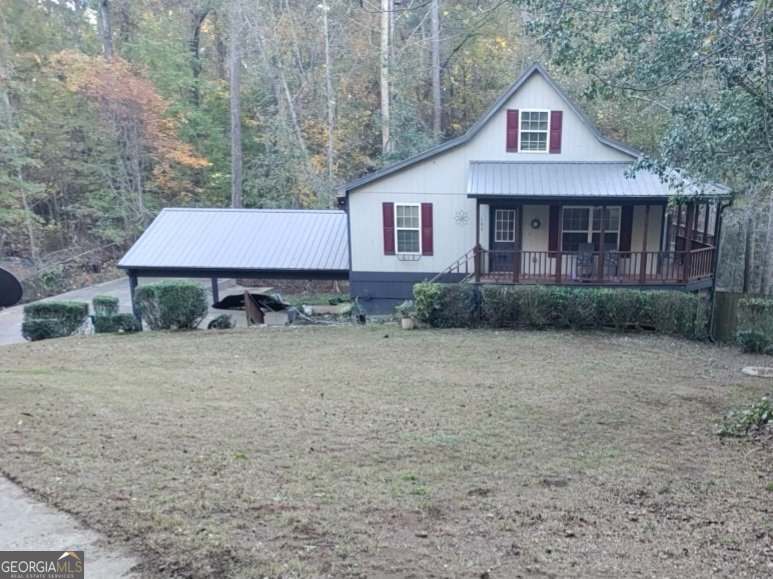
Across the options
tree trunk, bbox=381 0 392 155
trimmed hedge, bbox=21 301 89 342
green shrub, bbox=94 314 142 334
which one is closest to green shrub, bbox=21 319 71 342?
trimmed hedge, bbox=21 301 89 342

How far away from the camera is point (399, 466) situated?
4812 millimetres

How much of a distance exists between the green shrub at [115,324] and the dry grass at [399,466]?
12.9 feet

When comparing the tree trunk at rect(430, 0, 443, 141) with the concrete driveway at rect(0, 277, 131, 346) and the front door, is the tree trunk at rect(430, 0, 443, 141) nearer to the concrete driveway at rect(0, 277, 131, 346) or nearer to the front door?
the front door

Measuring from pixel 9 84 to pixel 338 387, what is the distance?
21496mm

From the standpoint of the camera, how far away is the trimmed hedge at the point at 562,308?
12719 mm

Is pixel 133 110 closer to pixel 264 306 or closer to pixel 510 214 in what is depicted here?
pixel 264 306

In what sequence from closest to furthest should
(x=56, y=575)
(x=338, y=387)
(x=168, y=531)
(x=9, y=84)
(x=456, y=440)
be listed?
(x=56, y=575) < (x=168, y=531) < (x=456, y=440) < (x=338, y=387) < (x=9, y=84)

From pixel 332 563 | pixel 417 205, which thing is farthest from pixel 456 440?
pixel 417 205

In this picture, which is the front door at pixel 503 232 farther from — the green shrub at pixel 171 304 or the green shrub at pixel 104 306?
the green shrub at pixel 104 306

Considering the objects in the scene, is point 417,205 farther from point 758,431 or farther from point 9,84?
point 9,84

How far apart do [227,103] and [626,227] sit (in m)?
20.8

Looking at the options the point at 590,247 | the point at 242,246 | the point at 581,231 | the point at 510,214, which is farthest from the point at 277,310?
the point at 590,247

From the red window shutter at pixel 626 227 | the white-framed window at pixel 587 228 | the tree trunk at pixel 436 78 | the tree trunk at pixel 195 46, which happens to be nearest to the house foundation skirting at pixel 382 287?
the white-framed window at pixel 587 228

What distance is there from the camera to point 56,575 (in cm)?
300
